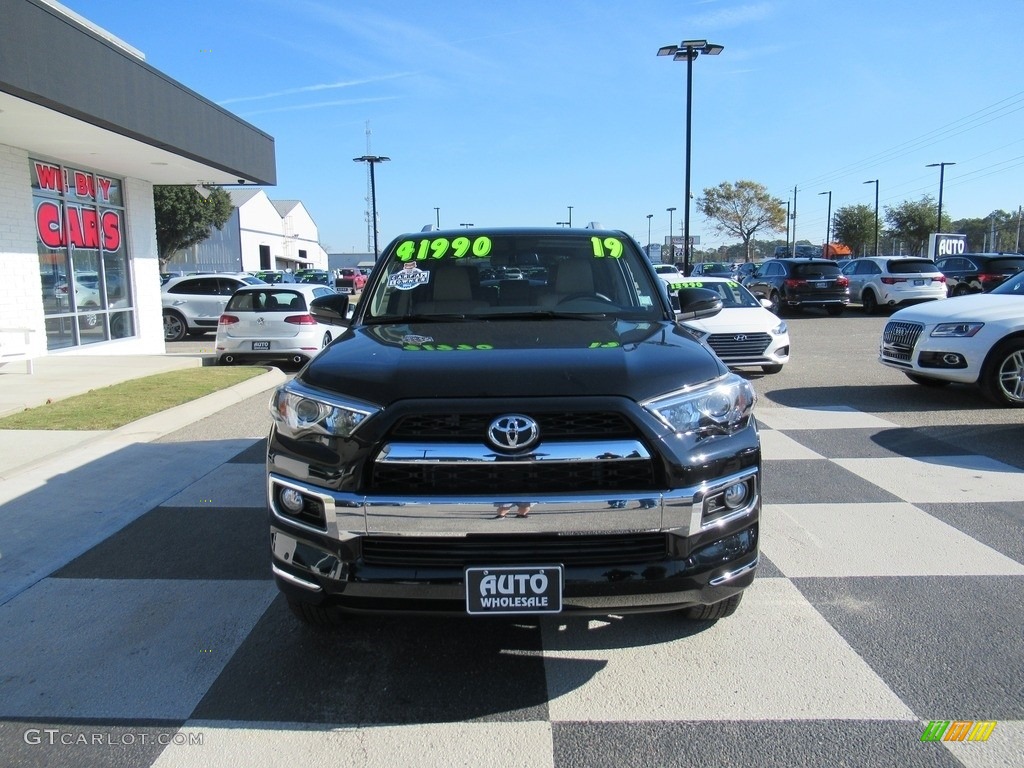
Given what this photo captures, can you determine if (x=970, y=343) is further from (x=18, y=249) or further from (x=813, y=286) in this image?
(x=813, y=286)

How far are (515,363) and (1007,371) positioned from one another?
756 centimetres

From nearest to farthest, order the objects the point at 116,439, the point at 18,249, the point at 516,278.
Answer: the point at 516,278 → the point at 116,439 → the point at 18,249

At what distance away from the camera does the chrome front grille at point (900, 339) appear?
896 centimetres

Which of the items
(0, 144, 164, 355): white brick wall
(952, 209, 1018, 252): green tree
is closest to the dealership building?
(0, 144, 164, 355): white brick wall

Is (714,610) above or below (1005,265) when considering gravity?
below

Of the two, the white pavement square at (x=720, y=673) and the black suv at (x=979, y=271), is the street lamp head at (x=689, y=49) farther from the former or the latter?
the white pavement square at (x=720, y=673)

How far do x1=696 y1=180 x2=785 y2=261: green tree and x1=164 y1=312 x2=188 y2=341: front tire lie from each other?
49266 millimetres

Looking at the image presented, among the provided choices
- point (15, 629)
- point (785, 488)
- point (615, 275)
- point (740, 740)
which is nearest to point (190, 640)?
point (15, 629)

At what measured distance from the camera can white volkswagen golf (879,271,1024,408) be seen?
8.28 meters

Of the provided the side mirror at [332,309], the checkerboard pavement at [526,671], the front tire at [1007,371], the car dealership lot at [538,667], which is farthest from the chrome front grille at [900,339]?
the side mirror at [332,309]

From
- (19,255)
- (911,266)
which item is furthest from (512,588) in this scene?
(911,266)

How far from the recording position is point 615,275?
14.3ft

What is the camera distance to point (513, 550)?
2.66 m

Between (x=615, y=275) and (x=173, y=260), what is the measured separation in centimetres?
6416
